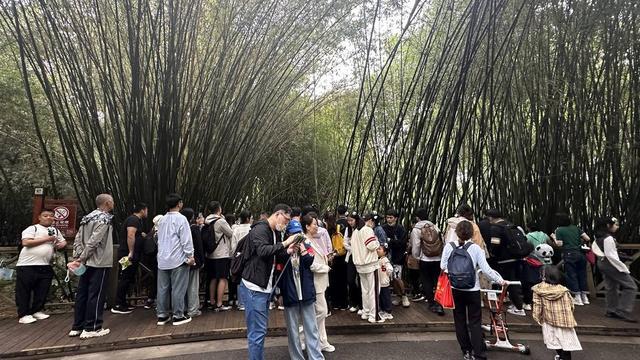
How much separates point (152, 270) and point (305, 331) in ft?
7.37

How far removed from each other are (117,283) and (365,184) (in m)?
6.50

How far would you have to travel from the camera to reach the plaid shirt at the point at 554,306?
2.53 metres

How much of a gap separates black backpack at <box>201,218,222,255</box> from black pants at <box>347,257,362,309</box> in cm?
142

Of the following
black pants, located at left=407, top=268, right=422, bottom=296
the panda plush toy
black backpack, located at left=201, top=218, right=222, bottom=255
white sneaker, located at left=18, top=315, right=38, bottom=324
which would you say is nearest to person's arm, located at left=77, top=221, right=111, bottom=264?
black backpack, located at left=201, top=218, right=222, bottom=255

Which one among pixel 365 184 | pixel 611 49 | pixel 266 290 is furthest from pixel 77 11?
pixel 365 184

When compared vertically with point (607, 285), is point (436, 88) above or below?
above

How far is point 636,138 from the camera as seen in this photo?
168 inches

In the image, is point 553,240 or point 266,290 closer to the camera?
point 266,290

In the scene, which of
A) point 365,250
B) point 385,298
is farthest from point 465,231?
point 385,298

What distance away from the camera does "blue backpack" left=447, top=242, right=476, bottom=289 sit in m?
2.60

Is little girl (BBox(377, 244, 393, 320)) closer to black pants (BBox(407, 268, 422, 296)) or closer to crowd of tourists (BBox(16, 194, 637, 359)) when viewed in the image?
crowd of tourists (BBox(16, 194, 637, 359))

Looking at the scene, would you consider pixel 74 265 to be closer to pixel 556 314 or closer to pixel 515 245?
Answer: pixel 556 314

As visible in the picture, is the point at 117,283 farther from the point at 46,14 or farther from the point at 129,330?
the point at 46,14

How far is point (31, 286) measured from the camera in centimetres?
350
